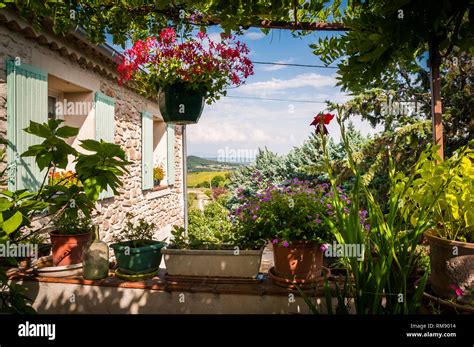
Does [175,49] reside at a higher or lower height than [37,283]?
higher

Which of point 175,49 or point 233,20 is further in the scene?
point 175,49

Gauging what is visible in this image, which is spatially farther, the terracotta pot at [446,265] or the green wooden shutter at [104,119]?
the green wooden shutter at [104,119]

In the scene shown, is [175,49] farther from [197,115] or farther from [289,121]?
Result: [289,121]

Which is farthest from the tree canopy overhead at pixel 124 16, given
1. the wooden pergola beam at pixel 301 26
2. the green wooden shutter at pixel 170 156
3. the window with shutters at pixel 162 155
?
the green wooden shutter at pixel 170 156

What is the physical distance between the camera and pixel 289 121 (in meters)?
3.03

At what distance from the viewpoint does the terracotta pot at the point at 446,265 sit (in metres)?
1.53

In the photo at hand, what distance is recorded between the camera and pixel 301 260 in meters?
1.89

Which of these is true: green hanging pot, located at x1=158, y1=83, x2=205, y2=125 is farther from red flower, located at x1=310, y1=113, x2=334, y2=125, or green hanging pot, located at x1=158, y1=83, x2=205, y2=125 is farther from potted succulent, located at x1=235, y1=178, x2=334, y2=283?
red flower, located at x1=310, y1=113, x2=334, y2=125

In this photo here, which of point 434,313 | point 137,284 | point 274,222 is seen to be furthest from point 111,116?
point 434,313

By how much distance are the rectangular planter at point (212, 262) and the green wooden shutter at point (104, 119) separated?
2713 millimetres

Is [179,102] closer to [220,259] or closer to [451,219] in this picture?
[220,259]

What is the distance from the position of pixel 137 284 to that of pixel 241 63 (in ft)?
6.17

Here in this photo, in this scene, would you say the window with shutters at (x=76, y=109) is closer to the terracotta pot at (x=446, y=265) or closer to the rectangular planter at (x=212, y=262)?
the rectangular planter at (x=212, y=262)

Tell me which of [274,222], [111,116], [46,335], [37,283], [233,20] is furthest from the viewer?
[111,116]
